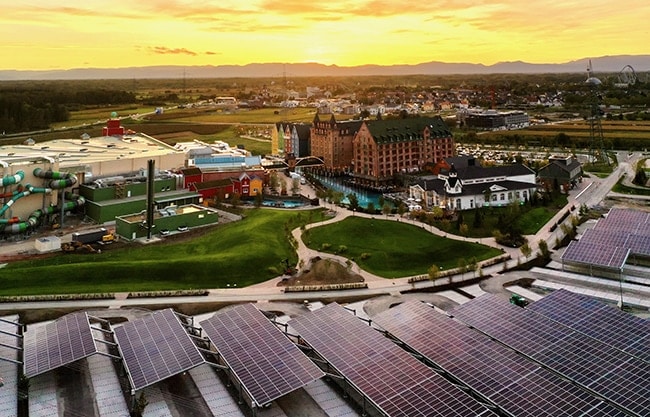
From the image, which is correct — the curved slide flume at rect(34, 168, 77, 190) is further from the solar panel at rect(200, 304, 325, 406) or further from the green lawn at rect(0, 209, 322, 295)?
the solar panel at rect(200, 304, 325, 406)

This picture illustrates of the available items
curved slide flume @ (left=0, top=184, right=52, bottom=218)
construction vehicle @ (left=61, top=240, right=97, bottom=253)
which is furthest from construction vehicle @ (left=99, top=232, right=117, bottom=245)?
curved slide flume @ (left=0, top=184, right=52, bottom=218)

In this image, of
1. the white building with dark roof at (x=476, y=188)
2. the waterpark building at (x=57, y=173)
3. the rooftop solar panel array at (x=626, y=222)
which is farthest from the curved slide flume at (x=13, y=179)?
the rooftop solar panel array at (x=626, y=222)

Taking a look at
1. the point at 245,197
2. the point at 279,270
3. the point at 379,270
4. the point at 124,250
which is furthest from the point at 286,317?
the point at 245,197

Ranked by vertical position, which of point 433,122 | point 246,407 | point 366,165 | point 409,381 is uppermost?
point 433,122

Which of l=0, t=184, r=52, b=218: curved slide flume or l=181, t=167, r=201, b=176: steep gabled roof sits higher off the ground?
l=181, t=167, r=201, b=176: steep gabled roof

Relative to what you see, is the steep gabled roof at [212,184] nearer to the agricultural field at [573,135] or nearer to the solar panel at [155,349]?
the solar panel at [155,349]

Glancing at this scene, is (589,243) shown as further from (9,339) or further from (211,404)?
(9,339)
